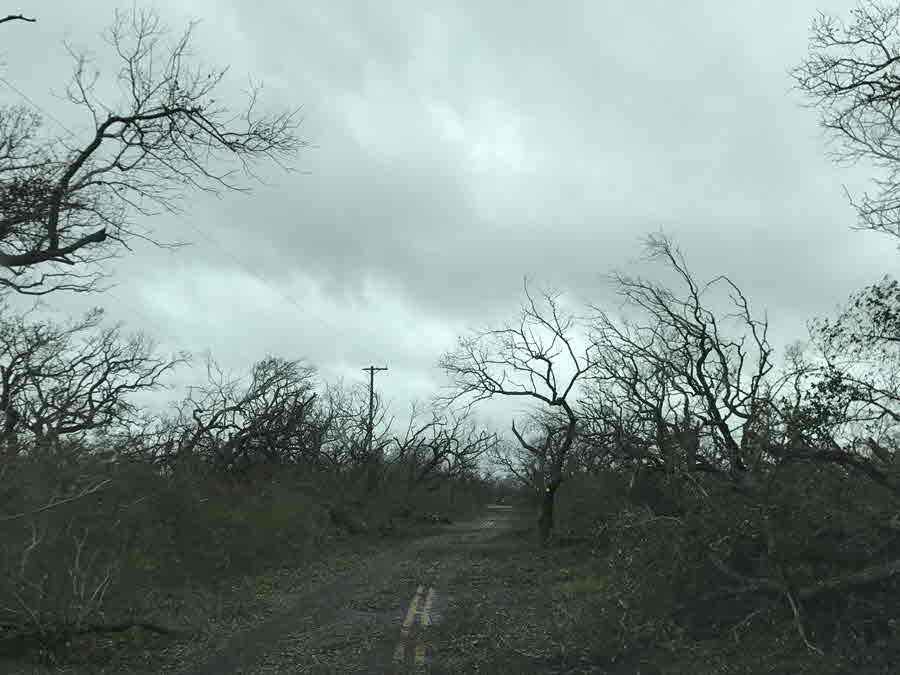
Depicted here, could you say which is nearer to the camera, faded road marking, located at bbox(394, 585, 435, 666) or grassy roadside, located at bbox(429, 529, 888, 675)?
grassy roadside, located at bbox(429, 529, 888, 675)

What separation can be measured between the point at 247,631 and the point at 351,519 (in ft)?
78.9

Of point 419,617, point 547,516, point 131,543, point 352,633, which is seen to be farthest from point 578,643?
Answer: point 547,516

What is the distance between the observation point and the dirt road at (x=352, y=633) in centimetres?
841

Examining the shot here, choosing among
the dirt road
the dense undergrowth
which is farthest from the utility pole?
the dirt road

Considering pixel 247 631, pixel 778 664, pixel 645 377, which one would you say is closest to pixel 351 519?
pixel 645 377

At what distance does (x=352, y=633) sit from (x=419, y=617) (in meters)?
1.57

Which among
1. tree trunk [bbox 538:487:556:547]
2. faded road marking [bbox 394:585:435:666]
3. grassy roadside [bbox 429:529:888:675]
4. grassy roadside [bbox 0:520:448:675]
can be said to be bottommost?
grassy roadside [bbox 0:520:448:675]

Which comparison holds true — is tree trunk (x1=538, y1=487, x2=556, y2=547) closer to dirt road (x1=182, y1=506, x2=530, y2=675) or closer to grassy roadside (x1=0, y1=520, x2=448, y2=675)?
grassy roadside (x1=0, y1=520, x2=448, y2=675)

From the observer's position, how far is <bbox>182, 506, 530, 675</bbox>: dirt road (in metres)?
8.41

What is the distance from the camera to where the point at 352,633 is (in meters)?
10.4

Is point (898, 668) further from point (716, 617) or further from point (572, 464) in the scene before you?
point (572, 464)

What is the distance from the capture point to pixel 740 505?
884 centimetres

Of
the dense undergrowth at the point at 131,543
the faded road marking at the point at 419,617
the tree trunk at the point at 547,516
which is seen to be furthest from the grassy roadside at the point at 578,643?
the tree trunk at the point at 547,516

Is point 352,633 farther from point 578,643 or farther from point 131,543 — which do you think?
point 131,543
